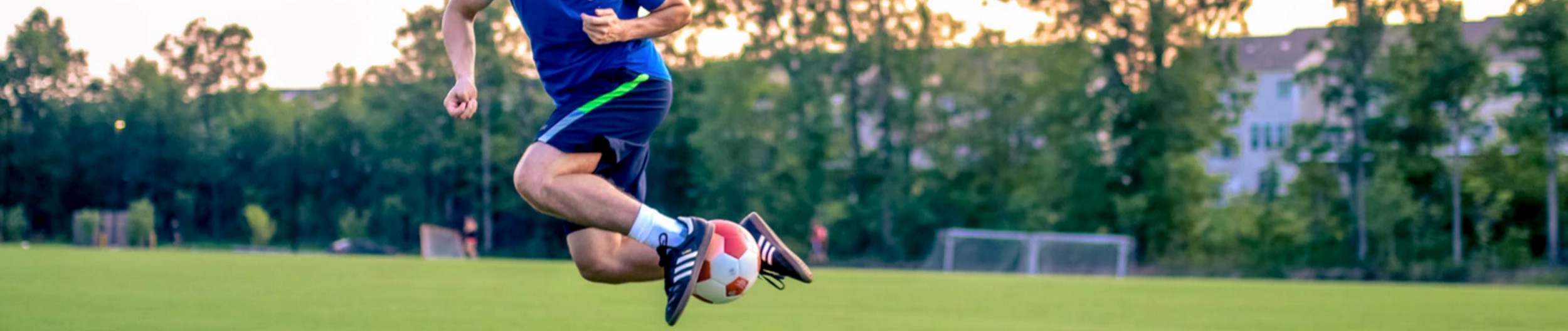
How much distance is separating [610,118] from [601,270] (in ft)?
2.35

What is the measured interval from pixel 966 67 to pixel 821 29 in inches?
215

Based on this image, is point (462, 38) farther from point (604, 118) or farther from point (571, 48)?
point (604, 118)

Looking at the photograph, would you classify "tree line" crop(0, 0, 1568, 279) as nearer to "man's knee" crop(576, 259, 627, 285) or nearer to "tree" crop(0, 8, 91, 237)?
"tree" crop(0, 8, 91, 237)

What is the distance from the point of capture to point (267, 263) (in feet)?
78.7

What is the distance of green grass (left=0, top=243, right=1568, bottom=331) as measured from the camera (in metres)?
9.05

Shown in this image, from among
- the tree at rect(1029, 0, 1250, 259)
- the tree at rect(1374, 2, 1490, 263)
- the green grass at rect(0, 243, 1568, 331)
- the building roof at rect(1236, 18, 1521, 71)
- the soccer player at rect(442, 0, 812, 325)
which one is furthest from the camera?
the building roof at rect(1236, 18, 1521, 71)

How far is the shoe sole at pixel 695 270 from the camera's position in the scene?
5.67 meters

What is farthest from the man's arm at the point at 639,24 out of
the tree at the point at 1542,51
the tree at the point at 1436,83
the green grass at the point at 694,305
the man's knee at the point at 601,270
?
the tree at the point at 1436,83

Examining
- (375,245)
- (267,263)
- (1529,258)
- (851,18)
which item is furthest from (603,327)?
(375,245)

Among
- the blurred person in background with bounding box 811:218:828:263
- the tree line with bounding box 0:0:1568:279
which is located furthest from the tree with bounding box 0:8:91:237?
the blurred person in background with bounding box 811:218:828:263

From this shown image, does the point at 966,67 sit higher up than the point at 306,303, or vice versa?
the point at 966,67

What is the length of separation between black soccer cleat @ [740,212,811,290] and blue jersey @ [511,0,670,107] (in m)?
0.72

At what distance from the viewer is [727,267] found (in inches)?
232

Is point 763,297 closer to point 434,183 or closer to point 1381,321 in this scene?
point 1381,321
